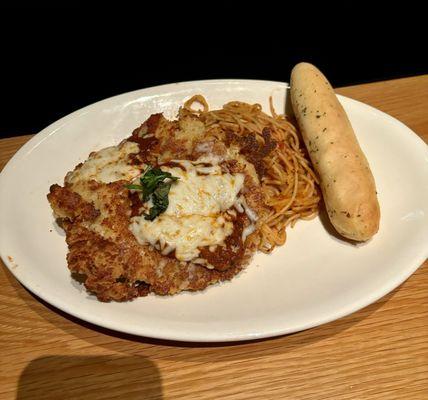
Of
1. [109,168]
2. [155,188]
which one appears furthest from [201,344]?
[109,168]

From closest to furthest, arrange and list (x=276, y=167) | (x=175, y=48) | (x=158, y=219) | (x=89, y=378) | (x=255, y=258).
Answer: (x=89, y=378) → (x=158, y=219) → (x=255, y=258) → (x=276, y=167) → (x=175, y=48)

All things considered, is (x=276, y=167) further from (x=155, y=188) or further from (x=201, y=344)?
(x=201, y=344)

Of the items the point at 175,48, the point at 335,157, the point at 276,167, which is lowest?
the point at 276,167

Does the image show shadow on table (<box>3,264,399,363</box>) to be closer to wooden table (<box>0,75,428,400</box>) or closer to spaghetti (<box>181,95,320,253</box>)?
wooden table (<box>0,75,428,400</box>)

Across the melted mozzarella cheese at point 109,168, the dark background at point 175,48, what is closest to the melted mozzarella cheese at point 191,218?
the melted mozzarella cheese at point 109,168

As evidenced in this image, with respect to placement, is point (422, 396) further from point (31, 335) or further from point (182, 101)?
point (182, 101)
